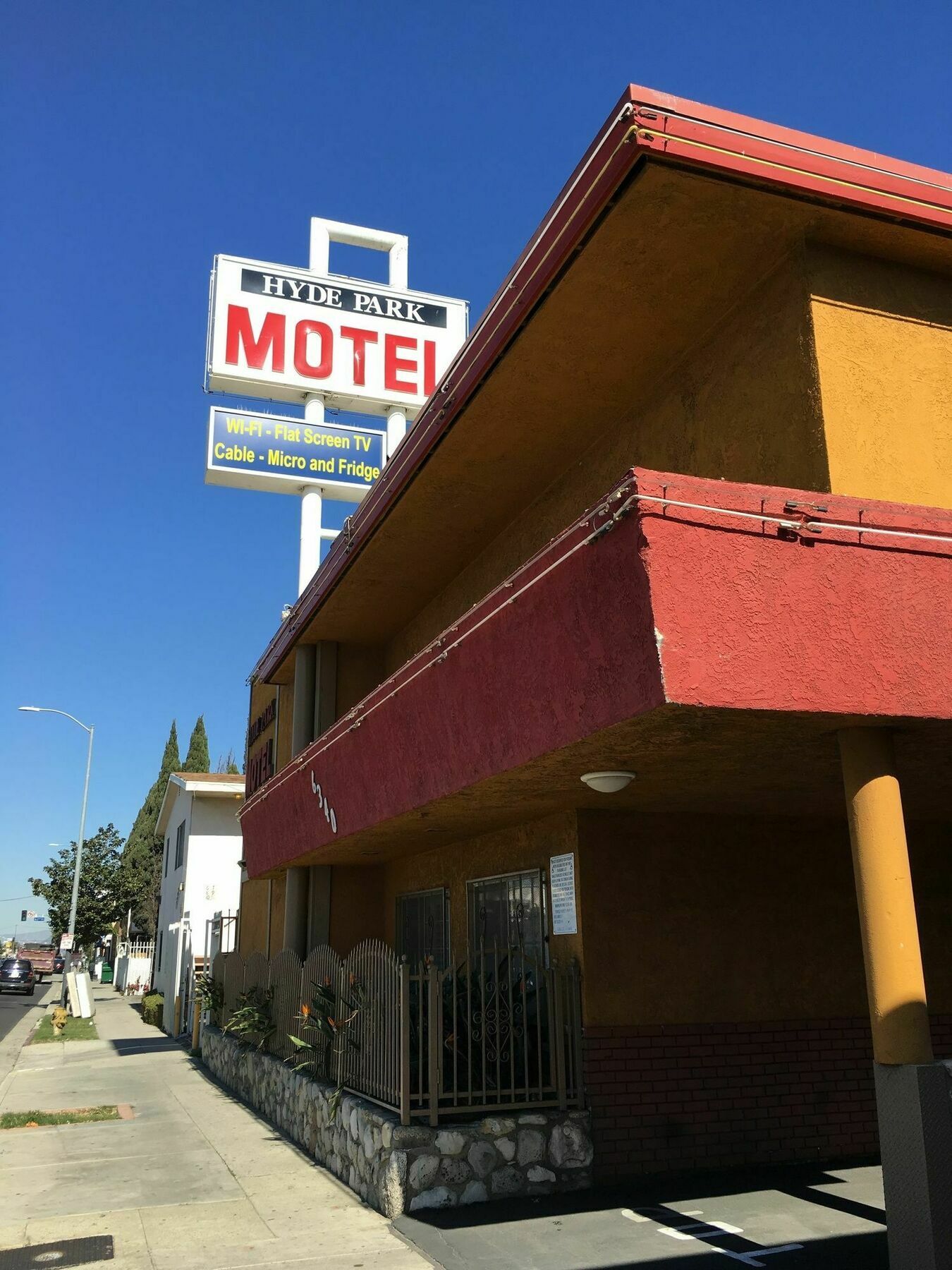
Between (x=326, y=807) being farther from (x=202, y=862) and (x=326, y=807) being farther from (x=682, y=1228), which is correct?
(x=202, y=862)

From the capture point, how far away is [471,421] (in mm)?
9617

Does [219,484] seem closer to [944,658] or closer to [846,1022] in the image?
[846,1022]

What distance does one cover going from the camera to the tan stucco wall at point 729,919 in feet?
29.9

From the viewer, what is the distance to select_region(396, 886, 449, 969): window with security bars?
12.9 metres

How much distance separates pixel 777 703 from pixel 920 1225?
2.68 m

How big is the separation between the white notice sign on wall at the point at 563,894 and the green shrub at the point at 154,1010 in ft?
76.0

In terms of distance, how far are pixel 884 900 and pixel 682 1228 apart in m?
3.20

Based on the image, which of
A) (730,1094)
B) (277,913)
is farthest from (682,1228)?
(277,913)

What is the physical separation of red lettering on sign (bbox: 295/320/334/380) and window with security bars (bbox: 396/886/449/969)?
38.2 ft

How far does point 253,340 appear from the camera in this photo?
2141cm

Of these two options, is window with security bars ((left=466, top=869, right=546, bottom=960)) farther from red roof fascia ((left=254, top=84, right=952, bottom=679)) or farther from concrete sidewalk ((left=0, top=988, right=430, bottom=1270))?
red roof fascia ((left=254, top=84, right=952, bottom=679))

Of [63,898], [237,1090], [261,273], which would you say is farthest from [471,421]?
[63,898]

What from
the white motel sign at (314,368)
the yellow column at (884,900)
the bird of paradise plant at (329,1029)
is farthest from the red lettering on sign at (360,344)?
the yellow column at (884,900)

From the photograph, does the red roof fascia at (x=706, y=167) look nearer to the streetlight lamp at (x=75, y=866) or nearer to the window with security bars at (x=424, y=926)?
the window with security bars at (x=424, y=926)
